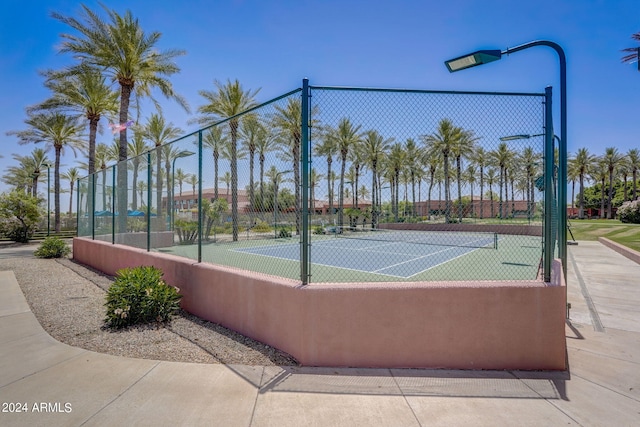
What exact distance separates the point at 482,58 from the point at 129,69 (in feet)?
62.8

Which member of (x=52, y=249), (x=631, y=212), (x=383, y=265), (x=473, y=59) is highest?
(x=473, y=59)

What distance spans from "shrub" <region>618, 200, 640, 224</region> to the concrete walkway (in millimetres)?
42550

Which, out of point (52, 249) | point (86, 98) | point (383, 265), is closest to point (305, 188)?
point (383, 265)

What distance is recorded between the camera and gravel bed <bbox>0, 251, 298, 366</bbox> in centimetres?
431

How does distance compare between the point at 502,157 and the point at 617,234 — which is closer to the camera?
the point at 502,157

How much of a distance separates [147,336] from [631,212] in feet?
156

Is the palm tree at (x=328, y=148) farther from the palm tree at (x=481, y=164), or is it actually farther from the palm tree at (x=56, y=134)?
the palm tree at (x=56, y=134)

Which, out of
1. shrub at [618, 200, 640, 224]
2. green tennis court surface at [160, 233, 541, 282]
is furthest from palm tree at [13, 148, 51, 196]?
shrub at [618, 200, 640, 224]

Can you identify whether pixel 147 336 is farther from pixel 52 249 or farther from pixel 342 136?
pixel 52 249

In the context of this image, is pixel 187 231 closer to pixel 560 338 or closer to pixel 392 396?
pixel 392 396

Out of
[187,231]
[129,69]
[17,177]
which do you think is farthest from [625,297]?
[17,177]

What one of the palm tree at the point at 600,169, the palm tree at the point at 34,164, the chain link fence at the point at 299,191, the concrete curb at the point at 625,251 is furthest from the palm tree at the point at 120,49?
the palm tree at the point at 600,169

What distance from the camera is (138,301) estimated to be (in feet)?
17.8

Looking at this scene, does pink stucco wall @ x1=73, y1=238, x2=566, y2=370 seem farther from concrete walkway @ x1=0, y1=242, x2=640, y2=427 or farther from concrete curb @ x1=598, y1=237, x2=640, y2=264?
concrete curb @ x1=598, y1=237, x2=640, y2=264
